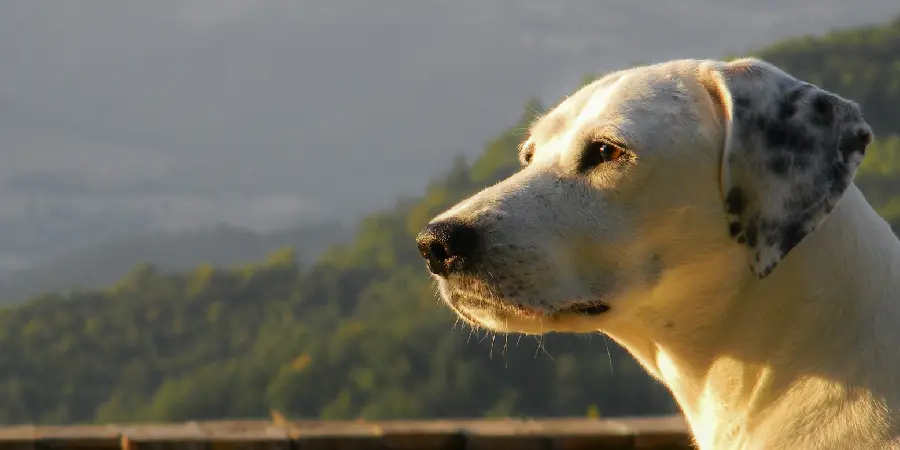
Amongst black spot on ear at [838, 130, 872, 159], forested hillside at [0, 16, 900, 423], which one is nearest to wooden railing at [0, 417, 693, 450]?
black spot on ear at [838, 130, 872, 159]

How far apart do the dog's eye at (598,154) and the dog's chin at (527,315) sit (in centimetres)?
34

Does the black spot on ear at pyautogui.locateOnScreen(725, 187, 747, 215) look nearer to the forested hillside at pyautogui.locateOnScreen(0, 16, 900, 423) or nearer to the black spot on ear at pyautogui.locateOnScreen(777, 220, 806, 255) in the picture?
the black spot on ear at pyautogui.locateOnScreen(777, 220, 806, 255)

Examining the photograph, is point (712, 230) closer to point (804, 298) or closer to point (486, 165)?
point (804, 298)

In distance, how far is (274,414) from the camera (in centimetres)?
449

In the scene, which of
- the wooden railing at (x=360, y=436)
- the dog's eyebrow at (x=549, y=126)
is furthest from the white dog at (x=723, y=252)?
the wooden railing at (x=360, y=436)

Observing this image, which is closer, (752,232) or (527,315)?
(752,232)

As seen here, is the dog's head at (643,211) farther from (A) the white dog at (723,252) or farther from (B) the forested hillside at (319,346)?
(B) the forested hillside at (319,346)

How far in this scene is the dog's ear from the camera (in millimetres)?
2189

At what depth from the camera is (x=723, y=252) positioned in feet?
7.65

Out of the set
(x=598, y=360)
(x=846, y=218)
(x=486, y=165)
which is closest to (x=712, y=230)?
(x=846, y=218)

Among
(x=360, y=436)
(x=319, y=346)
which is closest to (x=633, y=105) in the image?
(x=360, y=436)

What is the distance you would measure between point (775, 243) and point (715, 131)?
315 millimetres

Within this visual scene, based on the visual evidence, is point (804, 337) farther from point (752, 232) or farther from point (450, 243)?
point (450, 243)

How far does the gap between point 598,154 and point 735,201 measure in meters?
0.35
